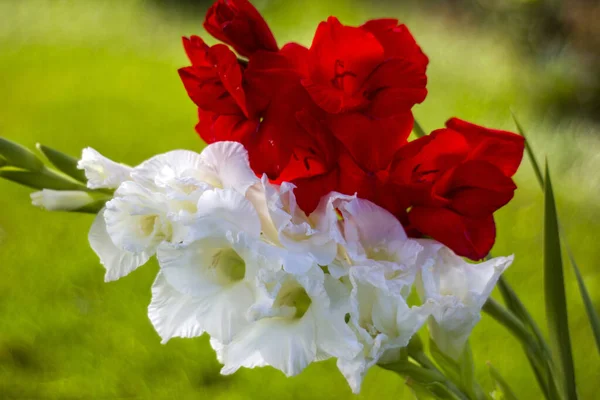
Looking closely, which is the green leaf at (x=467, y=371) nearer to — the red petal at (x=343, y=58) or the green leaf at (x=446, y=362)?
the green leaf at (x=446, y=362)

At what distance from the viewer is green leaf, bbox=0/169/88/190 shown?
1.28 ft

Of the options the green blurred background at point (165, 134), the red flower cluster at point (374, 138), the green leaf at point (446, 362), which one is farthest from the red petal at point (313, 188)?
the green blurred background at point (165, 134)

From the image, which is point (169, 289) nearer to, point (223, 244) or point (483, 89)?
point (223, 244)

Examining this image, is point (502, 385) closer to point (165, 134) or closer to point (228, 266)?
point (228, 266)

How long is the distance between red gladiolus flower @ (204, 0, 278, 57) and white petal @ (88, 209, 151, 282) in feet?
0.42

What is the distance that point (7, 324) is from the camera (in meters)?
0.99

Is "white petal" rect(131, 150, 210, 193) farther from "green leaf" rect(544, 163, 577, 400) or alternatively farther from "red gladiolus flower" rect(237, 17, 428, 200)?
"green leaf" rect(544, 163, 577, 400)

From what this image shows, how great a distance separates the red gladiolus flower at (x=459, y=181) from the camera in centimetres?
32

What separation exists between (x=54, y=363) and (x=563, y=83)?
5.18 feet

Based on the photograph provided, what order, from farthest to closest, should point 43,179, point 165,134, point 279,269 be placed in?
point 165,134, point 43,179, point 279,269

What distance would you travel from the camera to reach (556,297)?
1.25 feet

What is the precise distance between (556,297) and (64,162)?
0.31m

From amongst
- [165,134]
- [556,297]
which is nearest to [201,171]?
[556,297]

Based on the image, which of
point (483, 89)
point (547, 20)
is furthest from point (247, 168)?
point (547, 20)
